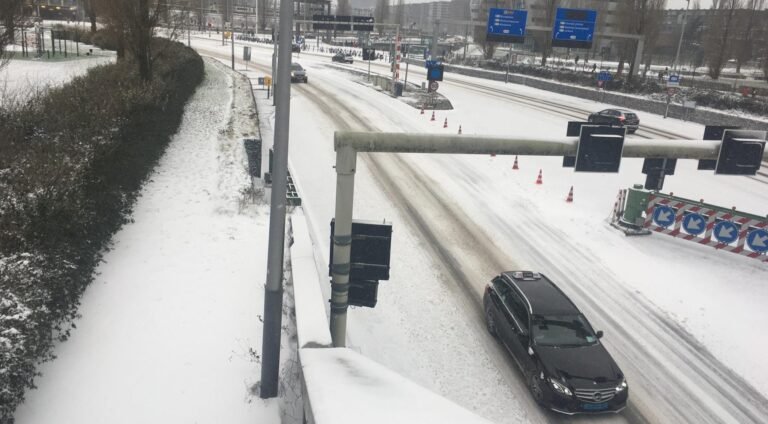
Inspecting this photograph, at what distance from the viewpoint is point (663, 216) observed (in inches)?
703

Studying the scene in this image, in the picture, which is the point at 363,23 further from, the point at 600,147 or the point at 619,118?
the point at 600,147

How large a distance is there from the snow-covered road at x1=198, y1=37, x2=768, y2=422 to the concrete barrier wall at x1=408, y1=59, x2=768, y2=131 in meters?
9.95

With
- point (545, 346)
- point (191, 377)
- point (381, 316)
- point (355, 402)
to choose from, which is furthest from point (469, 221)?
point (355, 402)

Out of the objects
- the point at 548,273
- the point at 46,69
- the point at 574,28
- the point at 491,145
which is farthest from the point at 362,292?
the point at 46,69

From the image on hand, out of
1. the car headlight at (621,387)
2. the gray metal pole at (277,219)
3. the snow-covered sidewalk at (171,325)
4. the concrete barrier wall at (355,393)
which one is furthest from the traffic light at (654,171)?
the snow-covered sidewalk at (171,325)

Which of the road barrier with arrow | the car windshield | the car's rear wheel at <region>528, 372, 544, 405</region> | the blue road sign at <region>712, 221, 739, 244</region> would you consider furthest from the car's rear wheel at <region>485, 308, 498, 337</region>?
the blue road sign at <region>712, 221, 739, 244</region>

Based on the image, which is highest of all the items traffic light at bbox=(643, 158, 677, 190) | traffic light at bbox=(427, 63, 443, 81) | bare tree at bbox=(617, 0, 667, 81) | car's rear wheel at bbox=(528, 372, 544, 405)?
bare tree at bbox=(617, 0, 667, 81)

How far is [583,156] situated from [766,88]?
2111 inches

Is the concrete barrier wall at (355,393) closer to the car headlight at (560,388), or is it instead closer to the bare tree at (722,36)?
the car headlight at (560,388)

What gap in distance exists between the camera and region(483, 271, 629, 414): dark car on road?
9.56 m

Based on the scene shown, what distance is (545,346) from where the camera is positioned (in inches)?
405

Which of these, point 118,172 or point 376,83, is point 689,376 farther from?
point 376,83

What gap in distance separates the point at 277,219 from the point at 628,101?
1635 inches

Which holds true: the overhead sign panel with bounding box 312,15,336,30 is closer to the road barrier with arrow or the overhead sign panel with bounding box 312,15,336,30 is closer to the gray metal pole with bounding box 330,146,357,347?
the road barrier with arrow
